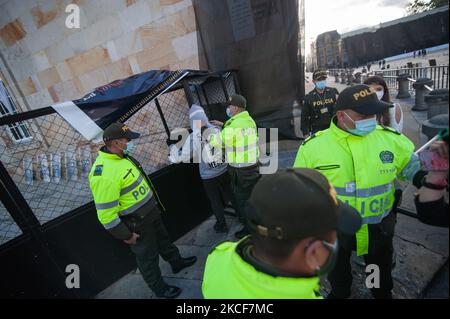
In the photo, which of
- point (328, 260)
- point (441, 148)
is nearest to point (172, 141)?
point (328, 260)

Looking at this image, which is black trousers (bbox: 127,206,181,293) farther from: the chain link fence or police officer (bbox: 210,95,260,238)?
the chain link fence

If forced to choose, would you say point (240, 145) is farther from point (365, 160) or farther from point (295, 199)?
point (295, 199)

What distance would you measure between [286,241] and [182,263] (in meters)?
2.73

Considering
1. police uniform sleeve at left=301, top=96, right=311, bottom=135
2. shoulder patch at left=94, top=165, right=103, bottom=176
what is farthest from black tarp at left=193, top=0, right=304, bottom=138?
shoulder patch at left=94, top=165, right=103, bottom=176

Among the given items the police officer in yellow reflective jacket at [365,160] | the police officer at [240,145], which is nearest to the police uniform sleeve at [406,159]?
the police officer in yellow reflective jacket at [365,160]

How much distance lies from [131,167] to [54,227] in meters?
1.25

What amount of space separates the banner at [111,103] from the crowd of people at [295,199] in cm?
56

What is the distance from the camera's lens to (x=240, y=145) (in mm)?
3244

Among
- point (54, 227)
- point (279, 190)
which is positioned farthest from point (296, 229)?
point (54, 227)

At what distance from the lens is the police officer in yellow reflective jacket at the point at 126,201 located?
2307mm

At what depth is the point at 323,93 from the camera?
15.2 feet

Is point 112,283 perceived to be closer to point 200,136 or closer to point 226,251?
point 200,136

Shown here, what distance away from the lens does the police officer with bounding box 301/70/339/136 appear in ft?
15.0

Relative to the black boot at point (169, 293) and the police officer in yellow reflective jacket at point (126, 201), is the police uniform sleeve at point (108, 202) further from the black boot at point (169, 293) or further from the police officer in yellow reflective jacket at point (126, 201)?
the black boot at point (169, 293)
